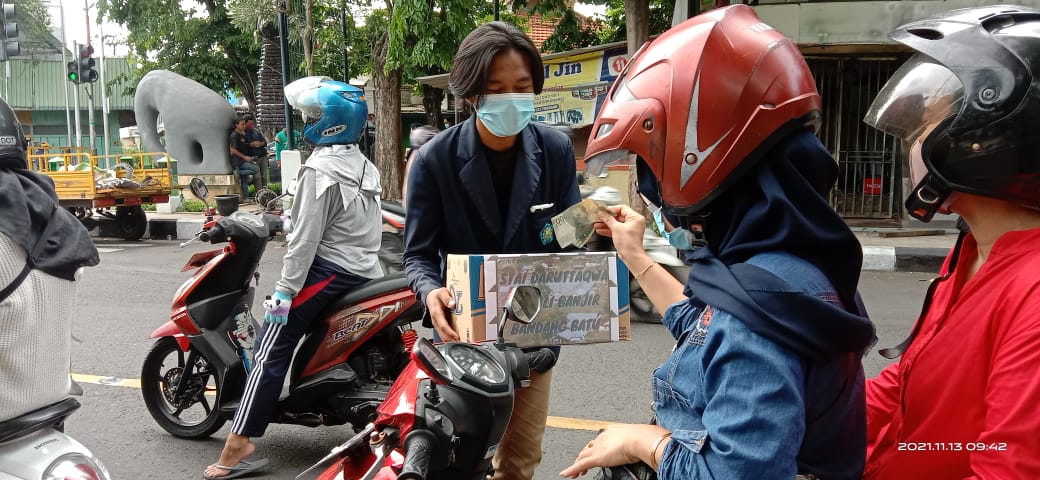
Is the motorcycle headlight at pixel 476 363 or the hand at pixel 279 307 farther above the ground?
the motorcycle headlight at pixel 476 363

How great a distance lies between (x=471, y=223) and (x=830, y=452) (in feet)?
5.11

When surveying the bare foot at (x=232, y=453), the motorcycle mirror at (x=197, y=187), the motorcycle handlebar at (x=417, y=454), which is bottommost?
the bare foot at (x=232, y=453)

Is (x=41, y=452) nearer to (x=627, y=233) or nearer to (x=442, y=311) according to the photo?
(x=442, y=311)

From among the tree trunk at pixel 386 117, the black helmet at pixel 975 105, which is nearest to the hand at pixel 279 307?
the black helmet at pixel 975 105

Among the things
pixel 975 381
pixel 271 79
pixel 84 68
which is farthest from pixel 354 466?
pixel 84 68

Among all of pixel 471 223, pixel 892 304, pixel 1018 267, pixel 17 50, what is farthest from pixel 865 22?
pixel 17 50

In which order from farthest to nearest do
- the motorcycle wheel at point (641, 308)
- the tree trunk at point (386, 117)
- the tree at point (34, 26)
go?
the tree at point (34, 26) < the tree trunk at point (386, 117) < the motorcycle wheel at point (641, 308)

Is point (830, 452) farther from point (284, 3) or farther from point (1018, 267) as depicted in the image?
point (284, 3)

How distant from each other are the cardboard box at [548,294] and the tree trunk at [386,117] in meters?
12.4

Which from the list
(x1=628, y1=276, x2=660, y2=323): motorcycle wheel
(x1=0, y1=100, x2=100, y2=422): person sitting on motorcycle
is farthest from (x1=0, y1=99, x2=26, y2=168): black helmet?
(x1=628, y1=276, x2=660, y2=323): motorcycle wheel

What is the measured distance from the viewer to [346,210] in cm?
403

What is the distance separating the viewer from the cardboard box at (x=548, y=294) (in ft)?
7.58

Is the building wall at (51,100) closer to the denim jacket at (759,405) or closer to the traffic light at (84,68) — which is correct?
the traffic light at (84,68)

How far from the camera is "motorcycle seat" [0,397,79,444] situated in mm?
2258
